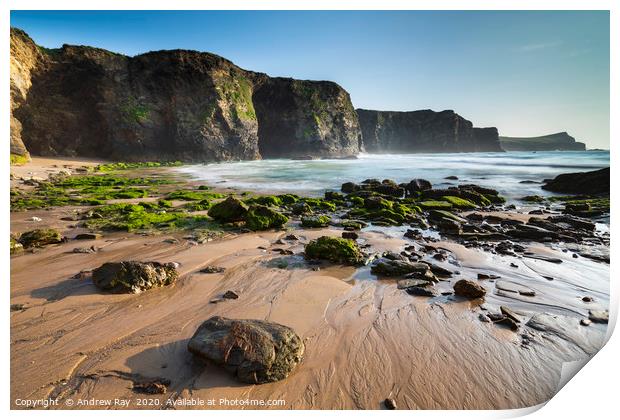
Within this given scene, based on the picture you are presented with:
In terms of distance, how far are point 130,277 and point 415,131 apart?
13371 centimetres

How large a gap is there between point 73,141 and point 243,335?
4579 centimetres

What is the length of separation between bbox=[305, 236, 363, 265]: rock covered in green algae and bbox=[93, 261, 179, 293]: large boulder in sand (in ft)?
8.99

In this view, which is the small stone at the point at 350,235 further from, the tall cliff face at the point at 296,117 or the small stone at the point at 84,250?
the tall cliff face at the point at 296,117

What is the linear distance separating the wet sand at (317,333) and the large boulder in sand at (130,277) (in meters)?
0.15

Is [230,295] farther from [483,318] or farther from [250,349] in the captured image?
[483,318]

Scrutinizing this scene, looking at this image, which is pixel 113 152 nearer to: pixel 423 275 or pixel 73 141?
pixel 73 141

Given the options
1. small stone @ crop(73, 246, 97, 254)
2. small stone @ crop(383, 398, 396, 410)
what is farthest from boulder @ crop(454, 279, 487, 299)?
small stone @ crop(73, 246, 97, 254)

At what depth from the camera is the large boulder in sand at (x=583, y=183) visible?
50.9ft

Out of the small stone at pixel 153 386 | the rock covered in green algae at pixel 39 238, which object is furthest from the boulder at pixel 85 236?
the small stone at pixel 153 386

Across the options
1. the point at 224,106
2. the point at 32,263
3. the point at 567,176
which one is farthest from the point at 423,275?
the point at 224,106

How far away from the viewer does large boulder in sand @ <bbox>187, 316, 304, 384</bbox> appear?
2602 millimetres

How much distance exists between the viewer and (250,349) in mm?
2686

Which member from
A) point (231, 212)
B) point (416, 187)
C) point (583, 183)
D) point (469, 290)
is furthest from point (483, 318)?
point (583, 183)

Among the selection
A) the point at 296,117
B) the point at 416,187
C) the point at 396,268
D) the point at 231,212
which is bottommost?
the point at 396,268
